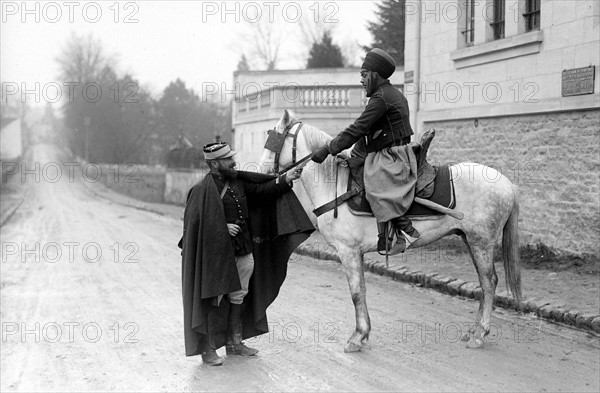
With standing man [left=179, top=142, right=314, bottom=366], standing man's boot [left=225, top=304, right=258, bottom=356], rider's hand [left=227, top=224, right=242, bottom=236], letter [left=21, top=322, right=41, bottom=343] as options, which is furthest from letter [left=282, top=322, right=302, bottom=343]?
letter [left=21, top=322, right=41, bottom=343]

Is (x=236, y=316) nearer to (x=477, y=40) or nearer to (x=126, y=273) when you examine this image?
(x=126, y=273)

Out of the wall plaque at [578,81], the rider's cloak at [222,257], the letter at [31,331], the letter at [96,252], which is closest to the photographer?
the rider's cloak at [222,257]

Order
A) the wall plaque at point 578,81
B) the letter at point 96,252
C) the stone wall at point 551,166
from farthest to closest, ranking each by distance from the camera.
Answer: the letter at point 96,252
the stone wall at point 551,166
the wall plaque at point 578,81

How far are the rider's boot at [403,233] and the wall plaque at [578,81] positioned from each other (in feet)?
19.0

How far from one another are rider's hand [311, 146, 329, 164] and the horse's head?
47cm

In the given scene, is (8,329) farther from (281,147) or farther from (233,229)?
(281,147)

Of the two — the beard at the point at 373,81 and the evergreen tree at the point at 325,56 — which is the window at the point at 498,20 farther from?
the evergreen tree at the point at 325,56

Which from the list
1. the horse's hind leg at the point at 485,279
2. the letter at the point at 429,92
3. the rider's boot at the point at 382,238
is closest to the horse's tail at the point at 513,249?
the horse's hind leg at the point at 485,279

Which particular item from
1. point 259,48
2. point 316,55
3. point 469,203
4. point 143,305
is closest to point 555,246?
point 469,203

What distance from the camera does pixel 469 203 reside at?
7.51m

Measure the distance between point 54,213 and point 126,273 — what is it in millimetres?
18838

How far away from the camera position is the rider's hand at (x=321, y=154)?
7.10 meters

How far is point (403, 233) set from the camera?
7.32 m

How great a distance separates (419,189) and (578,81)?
5.82 m
